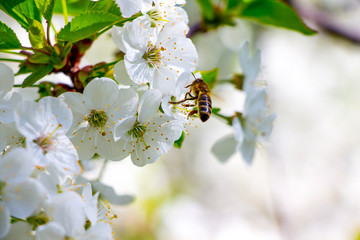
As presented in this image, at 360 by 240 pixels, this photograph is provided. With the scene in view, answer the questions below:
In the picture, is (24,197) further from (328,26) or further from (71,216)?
(328,26)

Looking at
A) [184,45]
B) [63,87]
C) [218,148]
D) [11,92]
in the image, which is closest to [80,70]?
[63,87]

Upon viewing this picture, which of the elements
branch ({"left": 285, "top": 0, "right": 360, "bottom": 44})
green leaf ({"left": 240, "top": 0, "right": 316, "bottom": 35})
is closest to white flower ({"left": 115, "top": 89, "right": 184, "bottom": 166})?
green leaf ({"left": 240, "top": 0, "right": 316, "bottom": 35})

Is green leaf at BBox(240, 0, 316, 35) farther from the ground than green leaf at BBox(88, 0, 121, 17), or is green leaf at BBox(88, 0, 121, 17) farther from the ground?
green leaf at BBox(88, 0, 121, 17)

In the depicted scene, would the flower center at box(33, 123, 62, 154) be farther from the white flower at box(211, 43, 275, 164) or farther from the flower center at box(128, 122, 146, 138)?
the white flower at box(211, 43, 275, 164)

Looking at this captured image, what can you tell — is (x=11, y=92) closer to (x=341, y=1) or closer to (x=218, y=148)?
(x=218, y=148)

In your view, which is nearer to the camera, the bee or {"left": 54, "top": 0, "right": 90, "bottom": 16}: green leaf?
the bee

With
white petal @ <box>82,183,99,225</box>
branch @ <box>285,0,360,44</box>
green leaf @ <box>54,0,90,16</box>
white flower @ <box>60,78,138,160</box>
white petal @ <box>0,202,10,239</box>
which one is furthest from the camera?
branch @ <box>285,0,360,44</box>

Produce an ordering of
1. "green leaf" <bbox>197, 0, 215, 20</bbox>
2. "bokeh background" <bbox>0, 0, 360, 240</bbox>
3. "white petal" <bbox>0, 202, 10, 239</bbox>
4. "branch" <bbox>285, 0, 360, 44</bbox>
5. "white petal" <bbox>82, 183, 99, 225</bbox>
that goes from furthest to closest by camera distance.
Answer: "bokeh background" <bbox>0, 0, 360, 240</bbox> < "branch" <bbox>285, 0, 360, 44</bbox> < "green leaf" <bbox>197, 0, 215, 20</bbox> < "white petal" <bbox>82, 183, 99, 225</bbox> < "white petal" <bbox>0, 202, 10, 239</bbox>
